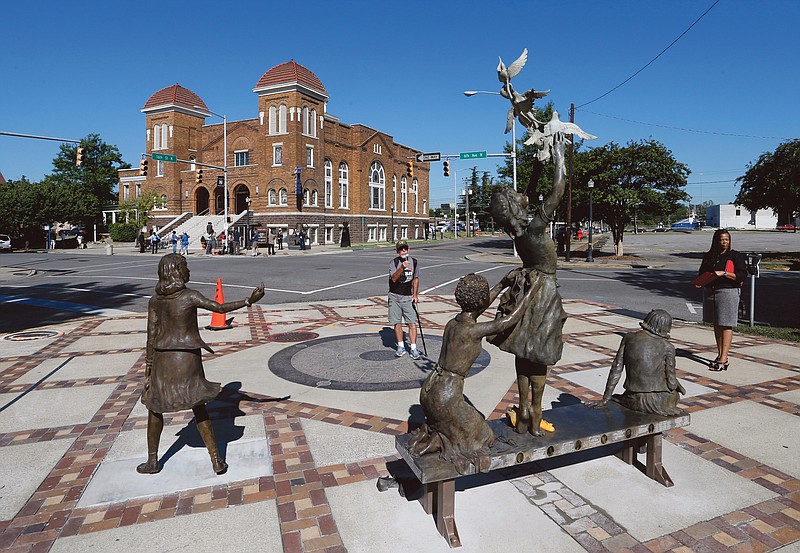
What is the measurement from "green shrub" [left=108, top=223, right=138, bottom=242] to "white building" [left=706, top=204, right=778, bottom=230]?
107 meters

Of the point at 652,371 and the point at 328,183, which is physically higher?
the point at 328,183

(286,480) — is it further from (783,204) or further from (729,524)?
(783,204)

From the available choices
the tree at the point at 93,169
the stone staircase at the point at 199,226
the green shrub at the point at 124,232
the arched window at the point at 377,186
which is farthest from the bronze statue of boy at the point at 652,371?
the tree at the point at 93,169

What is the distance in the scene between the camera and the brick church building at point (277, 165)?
45625 mm

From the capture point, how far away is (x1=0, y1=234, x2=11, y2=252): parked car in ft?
143

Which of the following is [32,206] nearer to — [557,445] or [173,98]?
[173,98]

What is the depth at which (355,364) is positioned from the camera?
7.31 m

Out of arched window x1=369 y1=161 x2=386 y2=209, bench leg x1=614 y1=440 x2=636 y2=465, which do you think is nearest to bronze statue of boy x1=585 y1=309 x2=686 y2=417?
bench leg x1=614 y1=440 x2=636 y2=465

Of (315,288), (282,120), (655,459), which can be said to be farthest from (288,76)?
(655,459)

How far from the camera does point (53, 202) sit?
159 feet

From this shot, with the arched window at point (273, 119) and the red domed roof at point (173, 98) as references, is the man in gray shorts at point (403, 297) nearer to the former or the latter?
the arched window at point (273, 119)

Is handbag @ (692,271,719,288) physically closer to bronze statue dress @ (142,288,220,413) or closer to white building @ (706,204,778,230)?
bronze statue dress @ (142,288,220,413)

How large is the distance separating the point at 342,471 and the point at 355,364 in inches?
126

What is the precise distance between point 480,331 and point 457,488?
1.39 meters
